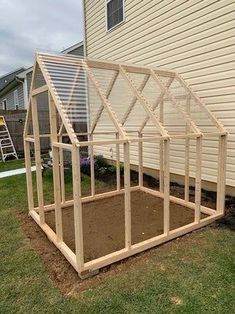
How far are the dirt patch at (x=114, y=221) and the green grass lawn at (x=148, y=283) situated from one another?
1.39 feet

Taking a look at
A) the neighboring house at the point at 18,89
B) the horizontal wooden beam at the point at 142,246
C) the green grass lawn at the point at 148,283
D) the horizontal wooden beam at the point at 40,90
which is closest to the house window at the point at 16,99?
the neighboring house at the point at 18,89

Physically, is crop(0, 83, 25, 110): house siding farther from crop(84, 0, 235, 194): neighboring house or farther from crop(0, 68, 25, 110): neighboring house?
crop(84, 0, 235, 194): neighboring house

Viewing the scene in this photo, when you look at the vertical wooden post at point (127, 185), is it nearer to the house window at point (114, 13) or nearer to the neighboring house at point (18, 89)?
the house window at point (114, 13)

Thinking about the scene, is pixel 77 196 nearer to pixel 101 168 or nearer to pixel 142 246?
pixel 142 246

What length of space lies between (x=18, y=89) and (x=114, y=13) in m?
12.0

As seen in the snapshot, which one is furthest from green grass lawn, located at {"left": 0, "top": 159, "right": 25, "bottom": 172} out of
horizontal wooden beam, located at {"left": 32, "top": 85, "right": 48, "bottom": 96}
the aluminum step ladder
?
horizontal wooden beam, located at {"left": 32, "top": 85, "right": 48, "bottom": 96}

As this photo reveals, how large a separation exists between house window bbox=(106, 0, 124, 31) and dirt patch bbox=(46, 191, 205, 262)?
16.7 ft

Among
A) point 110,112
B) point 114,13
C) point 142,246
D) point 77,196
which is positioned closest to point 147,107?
point 110,112

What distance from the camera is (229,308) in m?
2.33

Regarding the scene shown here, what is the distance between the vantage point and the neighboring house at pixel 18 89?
12641 mm

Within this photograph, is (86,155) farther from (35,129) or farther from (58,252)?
(58,252)

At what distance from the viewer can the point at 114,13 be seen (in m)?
7.50

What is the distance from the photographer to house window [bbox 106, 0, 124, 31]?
721 centimetres

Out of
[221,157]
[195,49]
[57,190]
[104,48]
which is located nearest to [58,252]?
[57,190]
